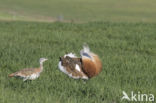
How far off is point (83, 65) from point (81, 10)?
5353 cm

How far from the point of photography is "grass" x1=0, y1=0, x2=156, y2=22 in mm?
51816

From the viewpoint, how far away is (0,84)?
27.9 feet

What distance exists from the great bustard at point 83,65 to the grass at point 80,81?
0.39 metres

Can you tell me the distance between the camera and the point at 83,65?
806cm

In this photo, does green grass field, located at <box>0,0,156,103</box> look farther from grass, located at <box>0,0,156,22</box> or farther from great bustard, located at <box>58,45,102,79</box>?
grass, located at <box>0,0,156,22</box>

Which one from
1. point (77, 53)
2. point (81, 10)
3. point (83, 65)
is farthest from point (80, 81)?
point (81, 10)

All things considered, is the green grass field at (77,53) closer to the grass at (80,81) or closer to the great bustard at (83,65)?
the grass at (80,81)

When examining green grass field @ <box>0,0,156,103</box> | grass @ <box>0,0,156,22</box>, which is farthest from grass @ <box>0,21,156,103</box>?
grass @ <box>0,0,156,22</box>

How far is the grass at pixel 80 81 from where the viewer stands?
7937 mm

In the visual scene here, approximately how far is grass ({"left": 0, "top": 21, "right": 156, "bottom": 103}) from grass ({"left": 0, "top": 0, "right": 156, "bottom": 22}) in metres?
31.5

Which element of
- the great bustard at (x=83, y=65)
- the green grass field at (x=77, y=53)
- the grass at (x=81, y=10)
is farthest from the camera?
the grass at (x=81, y=10)

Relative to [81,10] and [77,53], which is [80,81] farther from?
[81,10]

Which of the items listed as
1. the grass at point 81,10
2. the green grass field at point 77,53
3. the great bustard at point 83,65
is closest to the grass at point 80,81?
the green grass field at point 77,53

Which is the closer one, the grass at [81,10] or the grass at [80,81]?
the grass at [80,81]
